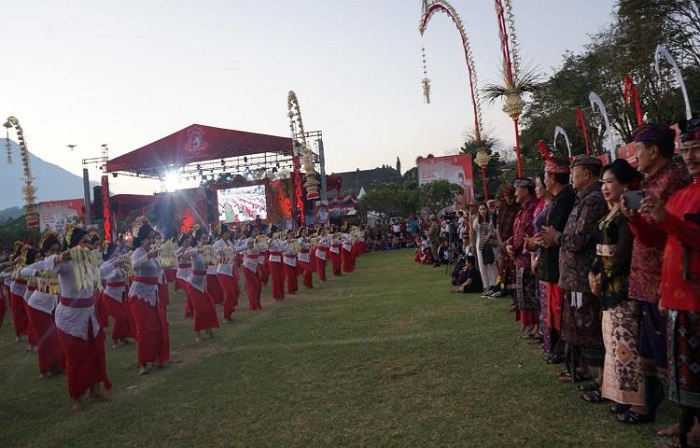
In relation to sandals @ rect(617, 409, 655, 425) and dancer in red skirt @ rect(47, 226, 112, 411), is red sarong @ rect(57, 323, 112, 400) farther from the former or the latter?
sandals @ rect(617, 409, 655, 425)

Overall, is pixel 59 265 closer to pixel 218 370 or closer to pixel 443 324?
pixel 218 370

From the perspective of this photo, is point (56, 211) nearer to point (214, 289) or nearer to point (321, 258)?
point (321, 258)

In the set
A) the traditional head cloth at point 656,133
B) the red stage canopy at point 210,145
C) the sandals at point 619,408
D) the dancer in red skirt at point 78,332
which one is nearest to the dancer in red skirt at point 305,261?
the dancer in red skirt at point 78,332

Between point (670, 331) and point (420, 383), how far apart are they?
2255 millimetres

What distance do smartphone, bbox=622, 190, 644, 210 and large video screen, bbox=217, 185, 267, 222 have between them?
24.2 m

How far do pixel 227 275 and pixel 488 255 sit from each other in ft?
14.7

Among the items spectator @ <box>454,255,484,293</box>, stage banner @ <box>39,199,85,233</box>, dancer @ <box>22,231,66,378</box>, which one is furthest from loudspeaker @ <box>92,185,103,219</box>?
spectator @ <box>454,255,484,293</box>

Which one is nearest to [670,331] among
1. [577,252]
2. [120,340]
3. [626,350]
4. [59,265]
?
[626,350]

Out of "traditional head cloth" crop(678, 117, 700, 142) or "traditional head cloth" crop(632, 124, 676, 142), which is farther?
"traditional head cloth" crop(632, 124, 676, 142)

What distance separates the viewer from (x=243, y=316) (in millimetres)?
9633

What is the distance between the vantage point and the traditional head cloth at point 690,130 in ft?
8.66

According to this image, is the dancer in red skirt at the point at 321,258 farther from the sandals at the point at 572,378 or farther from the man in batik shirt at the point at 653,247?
the man in batik shirt at the point at 653,247

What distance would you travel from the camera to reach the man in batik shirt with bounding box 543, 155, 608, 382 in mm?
3686

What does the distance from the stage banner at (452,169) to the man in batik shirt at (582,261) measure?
67.9ft
